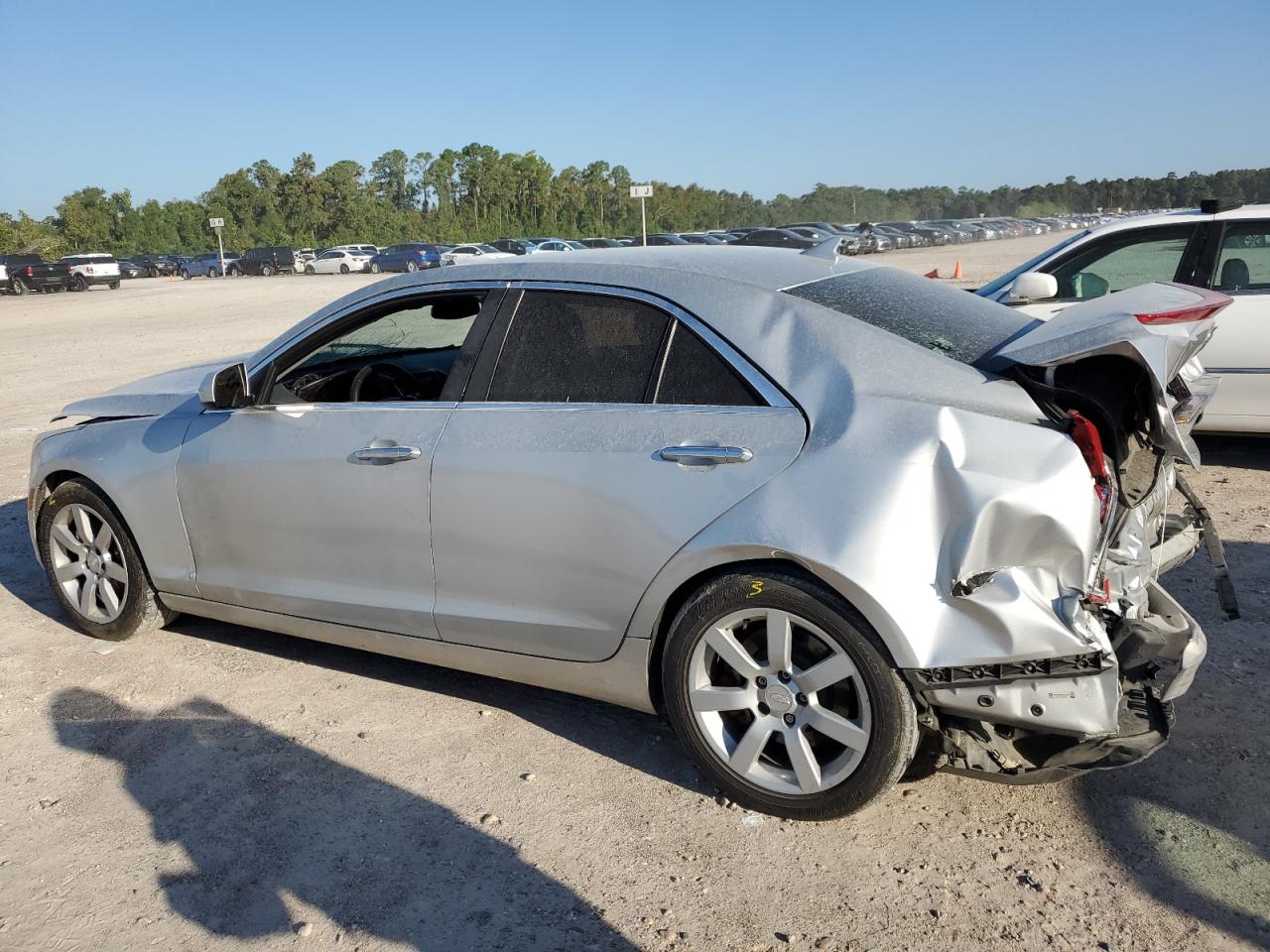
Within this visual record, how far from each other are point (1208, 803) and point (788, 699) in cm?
131

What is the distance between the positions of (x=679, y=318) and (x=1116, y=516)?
4.63 ft

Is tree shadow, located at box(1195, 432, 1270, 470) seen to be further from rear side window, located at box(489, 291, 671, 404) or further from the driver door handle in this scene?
the driver door handle

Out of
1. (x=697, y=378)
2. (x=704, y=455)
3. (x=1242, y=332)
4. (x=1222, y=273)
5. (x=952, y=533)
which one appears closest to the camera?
(x=952, y=533)

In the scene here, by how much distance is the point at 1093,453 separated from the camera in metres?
2.84

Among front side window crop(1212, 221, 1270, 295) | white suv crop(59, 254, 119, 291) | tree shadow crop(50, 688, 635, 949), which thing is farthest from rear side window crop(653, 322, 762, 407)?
white suv crop(59, 254, 119, 291)

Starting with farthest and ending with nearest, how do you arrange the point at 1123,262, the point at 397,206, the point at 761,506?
1. the point at 397,206
2. the point at 1123,262
3. the point at 761,506

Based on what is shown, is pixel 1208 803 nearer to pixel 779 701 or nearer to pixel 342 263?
pixel 779 701

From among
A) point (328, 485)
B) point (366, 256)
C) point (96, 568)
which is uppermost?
point (328, 485)

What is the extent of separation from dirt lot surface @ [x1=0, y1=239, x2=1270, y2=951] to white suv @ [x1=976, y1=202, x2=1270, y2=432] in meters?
2.42

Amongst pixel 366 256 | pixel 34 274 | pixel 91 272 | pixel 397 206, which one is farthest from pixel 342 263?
pixel 397 206

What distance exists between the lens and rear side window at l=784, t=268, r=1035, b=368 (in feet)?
10.7

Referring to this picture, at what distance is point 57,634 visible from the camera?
492 centimetres

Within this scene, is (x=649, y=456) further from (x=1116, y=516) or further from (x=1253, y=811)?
(x=1253, y=811)

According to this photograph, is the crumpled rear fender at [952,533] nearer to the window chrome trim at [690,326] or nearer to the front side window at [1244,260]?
the window chrome trim at [690,326]
